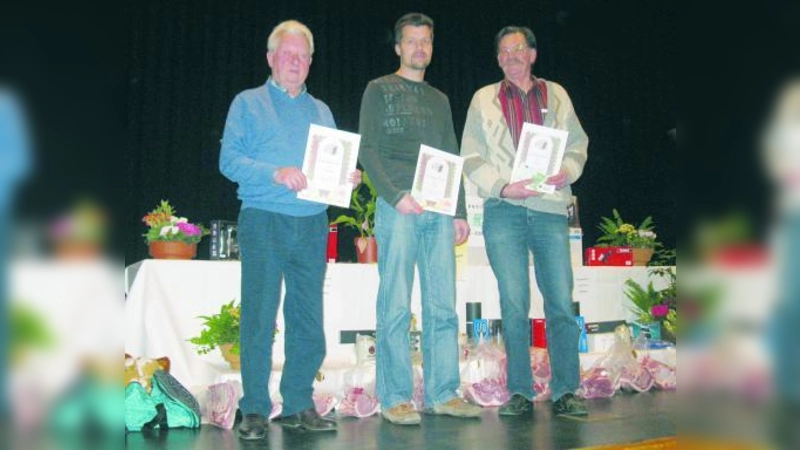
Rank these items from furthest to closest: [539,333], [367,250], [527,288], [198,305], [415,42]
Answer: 1. [539,333]
2. [367,250]
3. [198,305]
4. [527,288]
5. [415,42]

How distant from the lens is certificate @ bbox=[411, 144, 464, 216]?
258cm

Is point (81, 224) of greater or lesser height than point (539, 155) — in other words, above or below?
below

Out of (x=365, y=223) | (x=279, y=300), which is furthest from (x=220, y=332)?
(x=365, y=223)

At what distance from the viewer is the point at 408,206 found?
249cm

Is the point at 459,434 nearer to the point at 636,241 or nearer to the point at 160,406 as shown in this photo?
the point at 160,406

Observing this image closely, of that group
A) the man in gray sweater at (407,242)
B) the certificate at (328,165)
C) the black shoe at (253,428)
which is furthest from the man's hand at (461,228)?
the black shoe at (253,428)

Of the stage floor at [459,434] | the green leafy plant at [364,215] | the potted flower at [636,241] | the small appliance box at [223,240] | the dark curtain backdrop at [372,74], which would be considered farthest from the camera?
the potted flower at [636,241]

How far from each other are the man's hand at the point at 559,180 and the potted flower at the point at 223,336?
141 centimetres

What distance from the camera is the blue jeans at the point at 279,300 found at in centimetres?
227

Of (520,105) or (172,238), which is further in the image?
(172,238)

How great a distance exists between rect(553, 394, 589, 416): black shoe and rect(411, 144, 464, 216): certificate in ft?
2.80

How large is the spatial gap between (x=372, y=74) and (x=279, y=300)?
7.95 feet

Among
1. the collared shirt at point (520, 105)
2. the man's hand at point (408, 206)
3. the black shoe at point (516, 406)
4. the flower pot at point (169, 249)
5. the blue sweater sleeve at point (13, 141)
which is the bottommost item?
the black shoe at point (516, 406)

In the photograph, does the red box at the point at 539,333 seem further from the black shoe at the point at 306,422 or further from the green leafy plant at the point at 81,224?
the green leafy plant at the point at 81,224
